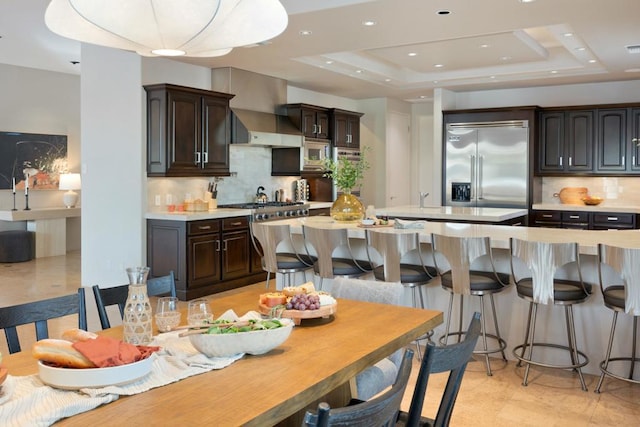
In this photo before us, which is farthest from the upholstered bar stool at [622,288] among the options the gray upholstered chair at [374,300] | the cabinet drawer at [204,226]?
the cabinet drawer at [204,226]

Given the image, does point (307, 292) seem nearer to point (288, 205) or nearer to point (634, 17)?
point (634, 17)

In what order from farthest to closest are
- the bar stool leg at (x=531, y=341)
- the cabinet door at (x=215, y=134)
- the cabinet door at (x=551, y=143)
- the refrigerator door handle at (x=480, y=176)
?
the refrigerator door handle at (x=480, y=176) → the cabinet door at (x=551, y=143) → the cabinet door at (x=215, y=134) → the bar stool leg at (x=531, y=341)

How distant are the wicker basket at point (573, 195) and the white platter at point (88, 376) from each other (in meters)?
8.34

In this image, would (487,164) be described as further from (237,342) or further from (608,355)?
(237,342)

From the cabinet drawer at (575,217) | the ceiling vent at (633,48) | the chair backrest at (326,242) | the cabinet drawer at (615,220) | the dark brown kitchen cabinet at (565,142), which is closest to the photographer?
the chair backrest at (326,242)

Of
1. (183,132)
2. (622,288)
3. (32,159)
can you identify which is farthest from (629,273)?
(32,159)

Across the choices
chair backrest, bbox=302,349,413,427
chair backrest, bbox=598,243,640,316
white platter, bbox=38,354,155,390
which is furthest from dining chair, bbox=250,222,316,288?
chair backrest, bbox=302,349,413,427

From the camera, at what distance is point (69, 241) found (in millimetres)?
10734

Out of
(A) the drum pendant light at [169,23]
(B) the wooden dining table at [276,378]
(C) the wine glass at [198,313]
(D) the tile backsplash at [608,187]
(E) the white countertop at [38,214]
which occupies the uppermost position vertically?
(A) the drum pendant light at [169,23]

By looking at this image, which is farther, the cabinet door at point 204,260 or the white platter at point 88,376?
the cabinet door at point 204,260

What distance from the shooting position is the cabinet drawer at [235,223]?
22.6 feet

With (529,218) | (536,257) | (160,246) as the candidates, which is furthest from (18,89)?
(536,257)

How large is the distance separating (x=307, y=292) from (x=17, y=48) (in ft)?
23.8

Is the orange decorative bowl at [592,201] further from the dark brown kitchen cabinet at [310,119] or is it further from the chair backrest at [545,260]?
the chair backrest at [545,260]
